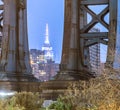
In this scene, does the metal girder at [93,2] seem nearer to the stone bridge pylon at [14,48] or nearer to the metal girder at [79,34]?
the metal girder at [79,34]

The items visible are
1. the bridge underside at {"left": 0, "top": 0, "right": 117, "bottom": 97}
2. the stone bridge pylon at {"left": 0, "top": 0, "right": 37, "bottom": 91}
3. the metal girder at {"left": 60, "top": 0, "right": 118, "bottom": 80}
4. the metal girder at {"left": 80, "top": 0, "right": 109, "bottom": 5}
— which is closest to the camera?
the bridge underside at {"left": 0, "top": 0, "right": 117, "bottom": 97}

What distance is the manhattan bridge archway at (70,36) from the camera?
26328 millimetres

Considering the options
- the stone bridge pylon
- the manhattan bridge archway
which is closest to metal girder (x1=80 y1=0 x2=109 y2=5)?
the manhattan bridge archway

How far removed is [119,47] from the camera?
24109 mm

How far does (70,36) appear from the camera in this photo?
2673cm

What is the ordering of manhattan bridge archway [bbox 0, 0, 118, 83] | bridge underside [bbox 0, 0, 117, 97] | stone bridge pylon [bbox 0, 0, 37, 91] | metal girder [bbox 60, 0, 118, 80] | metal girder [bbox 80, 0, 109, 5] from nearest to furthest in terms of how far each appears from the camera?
bridge underside [bbox 0, 0, 117, 97] < manhattan bridge archway [bbox 0, 0, 118, 83] < metal girder [bbox 60, 0, 118, 80] < metal girder [bbox 80, 0, 109, 5] < stone bridge pylon [bbox 0, 0, 37, 91]

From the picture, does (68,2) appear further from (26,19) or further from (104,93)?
(104,93)

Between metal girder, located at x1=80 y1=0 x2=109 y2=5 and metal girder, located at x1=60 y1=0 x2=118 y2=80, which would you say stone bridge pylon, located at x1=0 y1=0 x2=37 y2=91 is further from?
metal girder, located at x1=80 y1=0 x2=109 y2=5

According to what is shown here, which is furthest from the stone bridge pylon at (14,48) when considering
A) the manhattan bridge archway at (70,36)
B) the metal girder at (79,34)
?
the metal girder at (79,34)

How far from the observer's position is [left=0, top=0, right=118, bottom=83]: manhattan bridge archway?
26328 mm

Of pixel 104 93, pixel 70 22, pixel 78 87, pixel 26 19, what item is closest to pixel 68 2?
pixel 70 22

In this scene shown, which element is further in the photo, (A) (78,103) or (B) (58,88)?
(B) (58,88)

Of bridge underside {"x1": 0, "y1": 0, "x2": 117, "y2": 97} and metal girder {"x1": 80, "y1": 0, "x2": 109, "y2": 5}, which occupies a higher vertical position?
metal girder {"x1": 80, "y1": 0, "x2": 109, "y2": 5}

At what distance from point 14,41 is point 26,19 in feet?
6.95
